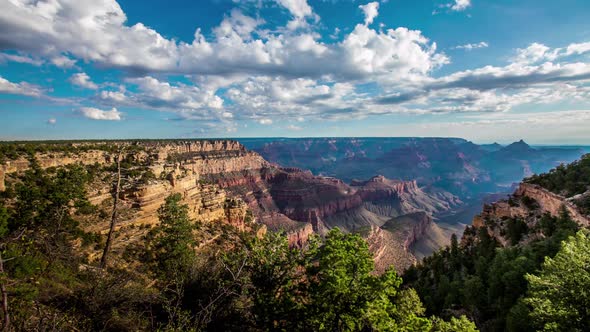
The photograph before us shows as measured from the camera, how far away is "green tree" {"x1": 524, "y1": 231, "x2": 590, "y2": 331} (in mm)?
12320

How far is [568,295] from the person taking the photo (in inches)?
506

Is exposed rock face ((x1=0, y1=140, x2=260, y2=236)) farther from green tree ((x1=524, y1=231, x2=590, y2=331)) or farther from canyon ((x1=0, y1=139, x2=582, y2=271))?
green tree ((x1=524, y1=231, x2=590, y2=331))

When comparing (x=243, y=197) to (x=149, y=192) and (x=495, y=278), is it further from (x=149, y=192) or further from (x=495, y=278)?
(x=495, y=278)

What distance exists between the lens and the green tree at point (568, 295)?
1232cm

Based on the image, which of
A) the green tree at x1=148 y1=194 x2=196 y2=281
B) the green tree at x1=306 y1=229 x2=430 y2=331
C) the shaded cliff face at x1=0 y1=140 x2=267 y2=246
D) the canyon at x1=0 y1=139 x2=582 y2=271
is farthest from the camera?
the canyon at x1=0 y1=139 x2=582 y2=271

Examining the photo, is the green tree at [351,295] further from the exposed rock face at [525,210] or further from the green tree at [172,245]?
the exposed rock face at [525,210]

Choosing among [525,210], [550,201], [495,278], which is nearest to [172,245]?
[495,278]

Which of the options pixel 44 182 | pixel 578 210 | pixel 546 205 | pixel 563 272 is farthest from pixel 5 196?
pixel 546 205

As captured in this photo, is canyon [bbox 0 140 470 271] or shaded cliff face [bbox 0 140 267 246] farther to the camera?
canyon [bbox 0 140 470 271]

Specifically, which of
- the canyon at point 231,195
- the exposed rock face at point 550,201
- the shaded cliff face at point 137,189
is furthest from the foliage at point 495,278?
the shaded cliff face at point 137,189

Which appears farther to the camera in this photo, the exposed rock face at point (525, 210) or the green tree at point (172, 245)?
the exposed rock face at point (525, 210)

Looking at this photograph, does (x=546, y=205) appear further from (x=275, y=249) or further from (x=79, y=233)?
(x=79, y=233)

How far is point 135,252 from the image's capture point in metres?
30.0

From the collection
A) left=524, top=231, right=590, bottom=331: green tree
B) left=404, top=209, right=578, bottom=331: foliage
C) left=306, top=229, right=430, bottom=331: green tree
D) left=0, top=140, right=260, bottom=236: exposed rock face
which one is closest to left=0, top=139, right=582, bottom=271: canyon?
left=0, top=140, right=260, bottom=236: exposed rock face
